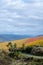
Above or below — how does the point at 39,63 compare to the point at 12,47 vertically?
below

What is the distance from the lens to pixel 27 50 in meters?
16.2

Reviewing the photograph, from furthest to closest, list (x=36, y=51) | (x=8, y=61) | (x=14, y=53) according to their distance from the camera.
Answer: (x=36, y=51), (x=14, y=53), (x=8, y=61)

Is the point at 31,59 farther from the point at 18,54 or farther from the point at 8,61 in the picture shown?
the point at 8,61

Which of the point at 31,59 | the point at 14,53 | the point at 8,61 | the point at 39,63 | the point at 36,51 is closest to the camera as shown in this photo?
the point at 8,61

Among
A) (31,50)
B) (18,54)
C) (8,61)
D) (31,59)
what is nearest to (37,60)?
(31,59)

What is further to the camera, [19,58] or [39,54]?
[39,54]

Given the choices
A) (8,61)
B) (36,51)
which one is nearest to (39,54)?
(36,51)

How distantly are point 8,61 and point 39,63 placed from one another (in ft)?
6.00

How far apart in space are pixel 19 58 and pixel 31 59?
71 cm

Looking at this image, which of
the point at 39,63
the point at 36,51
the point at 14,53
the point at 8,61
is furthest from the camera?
the point at 36,51

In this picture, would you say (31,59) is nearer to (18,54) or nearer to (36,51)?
(18,54)

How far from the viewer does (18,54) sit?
13.2m

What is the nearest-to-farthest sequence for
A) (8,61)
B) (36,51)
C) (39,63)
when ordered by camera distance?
1. (8,61)
2. (39,63)
3. (36,51)

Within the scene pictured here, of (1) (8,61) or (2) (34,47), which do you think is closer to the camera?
(1) (8,61)
